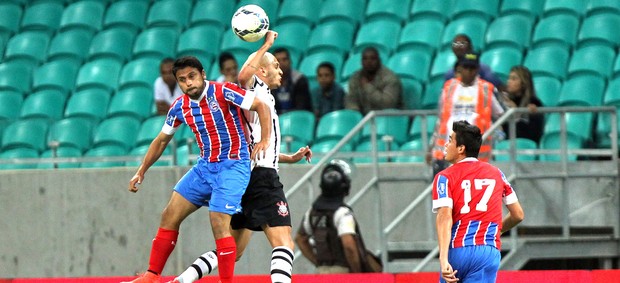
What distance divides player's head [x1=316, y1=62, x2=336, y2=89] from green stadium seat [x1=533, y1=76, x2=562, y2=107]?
2.01 meters

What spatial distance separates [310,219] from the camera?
12.5 meters

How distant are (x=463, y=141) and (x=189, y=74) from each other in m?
1.93

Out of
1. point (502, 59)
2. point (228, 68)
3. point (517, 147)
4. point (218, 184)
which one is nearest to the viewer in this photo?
point (218, 184)

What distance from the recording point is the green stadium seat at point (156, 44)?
56.2ft

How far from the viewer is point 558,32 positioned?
588 inches

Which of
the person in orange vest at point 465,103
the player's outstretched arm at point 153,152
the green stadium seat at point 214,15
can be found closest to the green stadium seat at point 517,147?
the person in orange vest at point 465,103

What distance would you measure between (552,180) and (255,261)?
9.44 feet

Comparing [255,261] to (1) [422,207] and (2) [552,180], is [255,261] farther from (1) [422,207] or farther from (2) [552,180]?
(2) [552,180]

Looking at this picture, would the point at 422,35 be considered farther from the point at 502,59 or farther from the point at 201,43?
the point at 201,43

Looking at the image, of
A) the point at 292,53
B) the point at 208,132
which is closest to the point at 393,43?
the point at 292,53

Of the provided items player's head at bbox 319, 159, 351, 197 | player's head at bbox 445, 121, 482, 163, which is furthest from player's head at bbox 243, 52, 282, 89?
player's head at bbox 319, 159, 351, 197

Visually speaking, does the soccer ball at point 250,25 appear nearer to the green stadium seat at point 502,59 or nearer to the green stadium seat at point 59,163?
the green stadium seat at point 59,163

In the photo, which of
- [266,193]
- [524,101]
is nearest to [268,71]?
[266,193]

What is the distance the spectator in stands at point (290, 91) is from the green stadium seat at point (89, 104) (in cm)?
274
